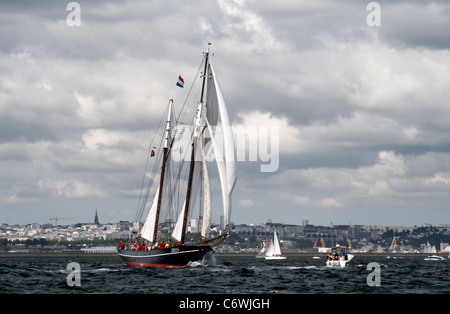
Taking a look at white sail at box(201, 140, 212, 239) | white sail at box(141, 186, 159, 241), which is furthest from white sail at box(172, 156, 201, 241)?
white sail at box(141, 186, 159, 241)

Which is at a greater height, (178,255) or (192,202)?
(192,202)

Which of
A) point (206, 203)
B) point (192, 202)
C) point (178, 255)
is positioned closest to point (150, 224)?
point (192, 202)

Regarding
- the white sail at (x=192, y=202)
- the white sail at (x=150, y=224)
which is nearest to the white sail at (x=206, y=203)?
the white sail at (x=192, y=202)

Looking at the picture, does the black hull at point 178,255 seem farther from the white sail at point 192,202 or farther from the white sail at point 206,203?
the white sail at point 192,202

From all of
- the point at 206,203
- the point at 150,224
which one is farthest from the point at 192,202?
the point at 150,224

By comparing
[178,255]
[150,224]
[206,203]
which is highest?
[206,203]

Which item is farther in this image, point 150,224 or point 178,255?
point 150,224

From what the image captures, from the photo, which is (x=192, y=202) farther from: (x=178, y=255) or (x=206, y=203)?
(x=178, y=255)

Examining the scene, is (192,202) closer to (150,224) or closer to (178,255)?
(178,255)

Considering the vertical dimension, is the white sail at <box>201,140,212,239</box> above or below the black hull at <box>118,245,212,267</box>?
above

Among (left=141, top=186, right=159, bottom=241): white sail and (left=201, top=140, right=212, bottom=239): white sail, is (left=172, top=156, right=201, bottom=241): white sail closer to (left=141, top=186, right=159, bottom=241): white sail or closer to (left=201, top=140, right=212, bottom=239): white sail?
(left=201, top=140, right=212, bottom=239): white sail
